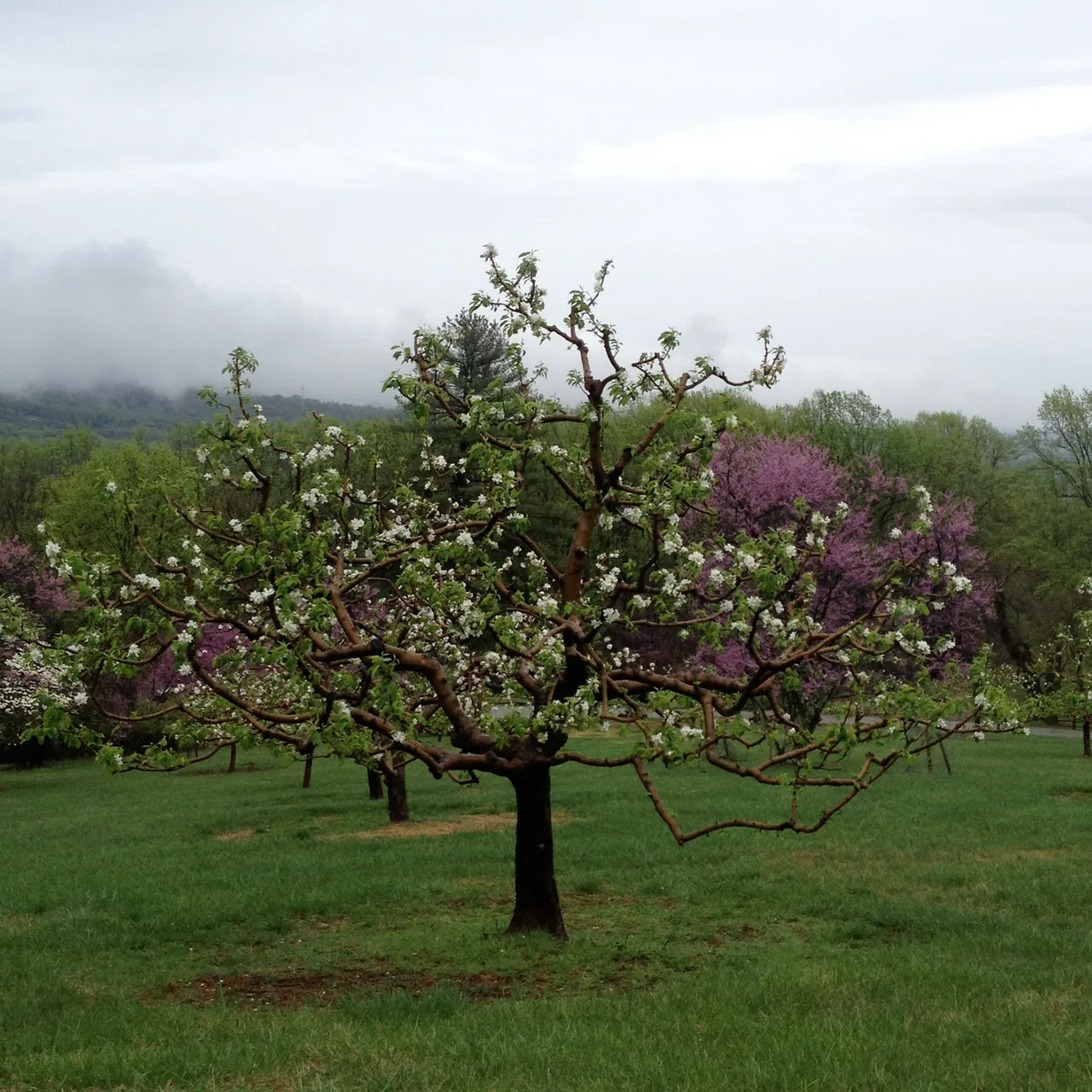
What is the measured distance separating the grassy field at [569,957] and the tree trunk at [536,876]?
0.33 meters

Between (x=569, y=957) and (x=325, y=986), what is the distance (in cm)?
226

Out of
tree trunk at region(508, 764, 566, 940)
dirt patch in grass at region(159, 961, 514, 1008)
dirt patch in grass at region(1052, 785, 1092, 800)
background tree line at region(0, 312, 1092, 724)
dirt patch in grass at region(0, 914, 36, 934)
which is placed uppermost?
background tree line at region(0, 312, 1092, 724)

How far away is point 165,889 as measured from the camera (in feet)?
49.1

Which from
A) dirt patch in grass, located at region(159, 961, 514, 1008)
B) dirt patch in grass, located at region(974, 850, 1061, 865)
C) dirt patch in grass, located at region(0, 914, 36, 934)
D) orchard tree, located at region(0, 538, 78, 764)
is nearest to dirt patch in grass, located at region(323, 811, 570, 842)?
dirt patch in grass, located at region(0, 914, 36, 934)

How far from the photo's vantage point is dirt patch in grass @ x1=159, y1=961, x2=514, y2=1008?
9711 mm

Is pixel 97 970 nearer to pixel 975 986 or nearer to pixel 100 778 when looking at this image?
pixel 975 986

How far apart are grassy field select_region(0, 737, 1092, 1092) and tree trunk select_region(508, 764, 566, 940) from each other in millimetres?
329

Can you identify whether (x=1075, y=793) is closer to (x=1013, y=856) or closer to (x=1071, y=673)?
(x=1013, y=856)

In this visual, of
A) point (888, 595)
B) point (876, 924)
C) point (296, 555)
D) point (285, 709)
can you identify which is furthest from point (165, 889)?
point (888, 595)

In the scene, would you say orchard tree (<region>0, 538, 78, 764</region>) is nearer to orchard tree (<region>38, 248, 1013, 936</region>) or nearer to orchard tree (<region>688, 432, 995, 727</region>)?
orchard tree (<region>38, 248, 1013, 936</region>)

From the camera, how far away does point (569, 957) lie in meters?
10.7

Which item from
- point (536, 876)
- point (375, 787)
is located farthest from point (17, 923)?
point (375, 787)

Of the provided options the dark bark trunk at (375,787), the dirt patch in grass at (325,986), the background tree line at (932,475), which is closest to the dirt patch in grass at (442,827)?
the dark bark trunk at (375,787)

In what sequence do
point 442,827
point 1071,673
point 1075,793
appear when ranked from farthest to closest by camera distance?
1. point 1071,673
2. point 1075,793
3. point 442,827
